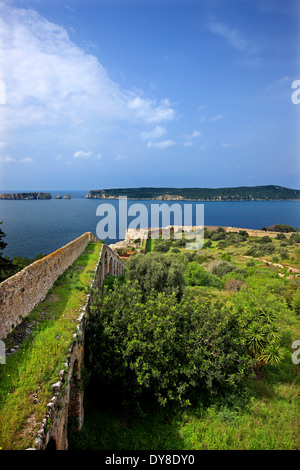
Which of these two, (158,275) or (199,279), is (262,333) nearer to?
(158,275)

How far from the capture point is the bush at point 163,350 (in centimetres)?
956

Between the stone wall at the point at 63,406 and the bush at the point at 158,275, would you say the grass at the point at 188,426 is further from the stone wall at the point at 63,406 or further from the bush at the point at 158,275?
the bush at the point at 158,275

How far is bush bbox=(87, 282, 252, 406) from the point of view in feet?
31.4

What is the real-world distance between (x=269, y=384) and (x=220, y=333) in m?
5.24

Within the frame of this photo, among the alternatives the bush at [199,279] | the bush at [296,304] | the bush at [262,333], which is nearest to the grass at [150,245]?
the bush at [199,279]

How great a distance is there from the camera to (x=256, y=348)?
42.8 feet

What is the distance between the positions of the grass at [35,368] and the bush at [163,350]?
1590 mm

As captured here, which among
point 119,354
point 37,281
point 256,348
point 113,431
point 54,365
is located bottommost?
point 113,431

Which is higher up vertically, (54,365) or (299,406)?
(54,365)

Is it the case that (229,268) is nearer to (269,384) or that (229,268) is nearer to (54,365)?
(269,384)

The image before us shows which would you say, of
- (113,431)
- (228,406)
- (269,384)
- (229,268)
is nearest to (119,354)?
(113,431)

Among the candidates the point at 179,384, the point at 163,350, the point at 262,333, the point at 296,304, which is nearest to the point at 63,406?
the point at 163,350

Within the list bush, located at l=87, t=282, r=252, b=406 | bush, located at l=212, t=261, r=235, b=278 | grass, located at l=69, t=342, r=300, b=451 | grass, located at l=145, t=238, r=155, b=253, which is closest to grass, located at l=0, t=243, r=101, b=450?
bush, located at l=87, t=282, r=252, b=406

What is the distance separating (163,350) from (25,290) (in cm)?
565
